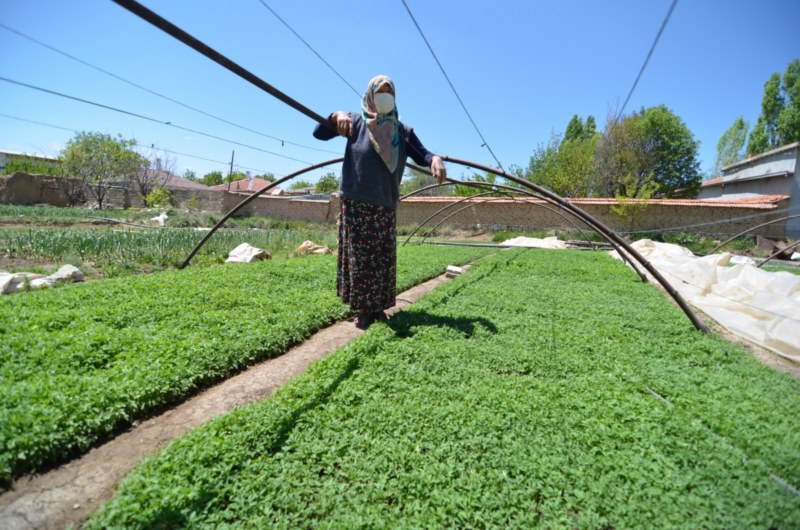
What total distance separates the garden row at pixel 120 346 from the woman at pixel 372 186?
23.9 inches

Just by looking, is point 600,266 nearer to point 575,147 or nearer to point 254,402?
point 254,402

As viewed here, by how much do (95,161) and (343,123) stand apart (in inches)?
1108

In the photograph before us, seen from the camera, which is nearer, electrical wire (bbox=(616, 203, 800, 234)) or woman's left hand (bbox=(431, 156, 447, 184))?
woman's left hand (bbox=(431, 156, 447, 184))

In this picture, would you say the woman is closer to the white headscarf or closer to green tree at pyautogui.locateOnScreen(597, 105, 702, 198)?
the white headscarf

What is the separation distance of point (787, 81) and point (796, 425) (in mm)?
39666

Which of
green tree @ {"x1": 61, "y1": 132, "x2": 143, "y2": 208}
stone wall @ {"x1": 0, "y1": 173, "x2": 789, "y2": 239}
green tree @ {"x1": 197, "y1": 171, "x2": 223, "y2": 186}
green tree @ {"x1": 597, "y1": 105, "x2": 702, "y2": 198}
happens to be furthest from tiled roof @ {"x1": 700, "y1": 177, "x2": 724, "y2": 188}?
green tree @ {"x1": 197, "y1": 171, "x2": 223, "y2": 186}

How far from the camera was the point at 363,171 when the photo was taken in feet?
10.3

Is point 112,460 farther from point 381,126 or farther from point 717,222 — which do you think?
point 717,222

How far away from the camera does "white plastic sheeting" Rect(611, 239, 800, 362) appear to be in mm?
3305

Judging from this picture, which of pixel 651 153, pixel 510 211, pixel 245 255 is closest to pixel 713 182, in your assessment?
pixel 651 153

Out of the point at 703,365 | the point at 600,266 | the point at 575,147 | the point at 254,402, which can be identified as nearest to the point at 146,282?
the point at 254,402

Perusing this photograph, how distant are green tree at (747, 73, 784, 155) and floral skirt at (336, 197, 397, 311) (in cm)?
4019

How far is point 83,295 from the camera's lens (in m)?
3.55

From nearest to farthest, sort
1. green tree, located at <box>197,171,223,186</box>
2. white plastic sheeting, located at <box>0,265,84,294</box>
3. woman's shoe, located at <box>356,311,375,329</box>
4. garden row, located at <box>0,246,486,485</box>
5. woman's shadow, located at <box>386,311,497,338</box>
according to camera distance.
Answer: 1. garden row, located at <box>0,246,486,485</box>
2. woman's shadow, located at <box>386,311,497,338</box>
3. woman's shoe, located at <box>356,311,375,329</box>
4. white plastic sheeting, located at <box>0,265,84,294</box>
5. green tree, located at <box>197,171,223,186</box>
